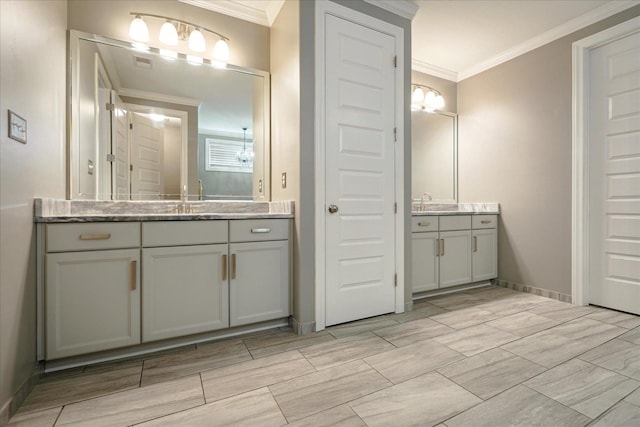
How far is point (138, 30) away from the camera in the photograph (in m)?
2.19

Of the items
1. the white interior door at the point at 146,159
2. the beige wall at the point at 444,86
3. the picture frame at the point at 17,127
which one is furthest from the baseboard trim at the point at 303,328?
the beige wall at the point at 444,86

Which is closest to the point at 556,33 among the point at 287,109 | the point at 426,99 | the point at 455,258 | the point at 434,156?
the point at 426,99

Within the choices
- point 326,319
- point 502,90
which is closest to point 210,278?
point 326,319

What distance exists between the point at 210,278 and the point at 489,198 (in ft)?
10.4

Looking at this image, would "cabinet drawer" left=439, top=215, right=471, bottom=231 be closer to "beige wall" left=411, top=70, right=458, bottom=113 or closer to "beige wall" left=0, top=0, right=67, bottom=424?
"beige wall" left=411, top=70, right=458, bottom=113

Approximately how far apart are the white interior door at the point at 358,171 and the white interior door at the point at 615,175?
184 cm

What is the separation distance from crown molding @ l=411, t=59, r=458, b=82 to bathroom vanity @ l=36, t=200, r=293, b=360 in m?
2.49

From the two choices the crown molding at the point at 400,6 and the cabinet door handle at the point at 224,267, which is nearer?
the cabinet door handle at the point at 224,267

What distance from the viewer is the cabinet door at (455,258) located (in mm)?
3045

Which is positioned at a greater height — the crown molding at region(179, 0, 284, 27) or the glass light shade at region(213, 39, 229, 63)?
the crown molding at region(179, 0, 284, 27)

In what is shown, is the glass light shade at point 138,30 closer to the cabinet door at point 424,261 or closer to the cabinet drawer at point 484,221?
the cabinet door at point 424,261

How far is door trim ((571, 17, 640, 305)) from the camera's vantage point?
8.82 ft

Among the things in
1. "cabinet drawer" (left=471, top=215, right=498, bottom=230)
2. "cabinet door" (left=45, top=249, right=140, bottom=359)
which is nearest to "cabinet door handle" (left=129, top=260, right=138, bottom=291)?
"cabinet door" (left=45, top=249, right=140, bottom=359)

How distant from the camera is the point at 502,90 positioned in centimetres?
337
